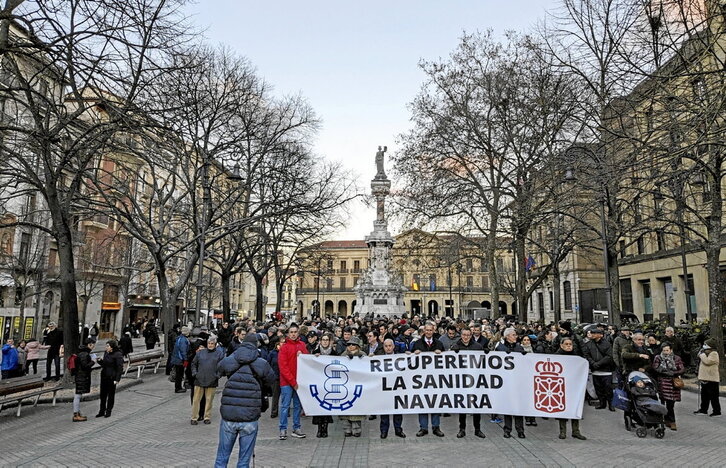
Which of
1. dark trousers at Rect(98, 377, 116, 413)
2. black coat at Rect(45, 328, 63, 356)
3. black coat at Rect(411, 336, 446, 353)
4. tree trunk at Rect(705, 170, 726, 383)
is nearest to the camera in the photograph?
black coat at Rect(411, 336, 446, 353)

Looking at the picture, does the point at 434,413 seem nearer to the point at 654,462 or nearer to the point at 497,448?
the point at 497,448

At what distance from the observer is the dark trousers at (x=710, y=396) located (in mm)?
10305

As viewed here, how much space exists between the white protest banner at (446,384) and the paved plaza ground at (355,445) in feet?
1.69

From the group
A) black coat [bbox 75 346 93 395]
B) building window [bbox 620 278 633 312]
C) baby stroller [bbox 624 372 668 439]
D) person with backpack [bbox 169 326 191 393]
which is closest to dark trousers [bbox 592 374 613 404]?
baby stroller [bbox 624 372 668 439]

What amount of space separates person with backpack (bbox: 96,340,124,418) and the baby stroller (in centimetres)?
972

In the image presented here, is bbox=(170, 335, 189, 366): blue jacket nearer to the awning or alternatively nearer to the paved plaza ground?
the paved plaza ground

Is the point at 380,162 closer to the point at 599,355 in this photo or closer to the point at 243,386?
the point at 599,355

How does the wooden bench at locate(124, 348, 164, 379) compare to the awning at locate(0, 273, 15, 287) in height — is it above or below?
below

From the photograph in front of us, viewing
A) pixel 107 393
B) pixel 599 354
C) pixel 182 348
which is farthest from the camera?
pixel 182 348

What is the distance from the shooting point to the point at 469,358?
9.04 m

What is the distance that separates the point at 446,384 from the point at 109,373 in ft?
22.5

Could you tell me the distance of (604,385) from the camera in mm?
10953

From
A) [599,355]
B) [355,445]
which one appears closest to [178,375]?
[355,445]

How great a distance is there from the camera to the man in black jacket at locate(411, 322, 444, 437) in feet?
29.3
